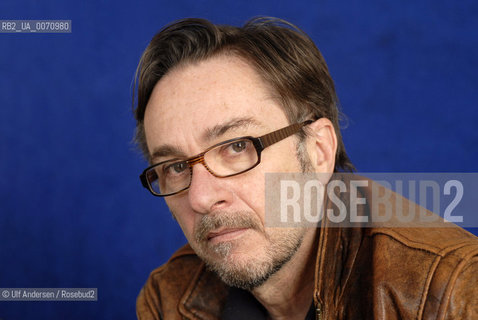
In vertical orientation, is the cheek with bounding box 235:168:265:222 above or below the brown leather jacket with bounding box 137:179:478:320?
above

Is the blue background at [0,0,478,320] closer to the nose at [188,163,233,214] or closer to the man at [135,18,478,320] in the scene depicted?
the man at [135,18,478,320]

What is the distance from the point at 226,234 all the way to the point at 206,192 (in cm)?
13

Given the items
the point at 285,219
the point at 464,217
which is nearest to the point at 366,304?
the point at 285,219

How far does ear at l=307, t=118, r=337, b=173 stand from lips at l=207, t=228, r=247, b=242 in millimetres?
356

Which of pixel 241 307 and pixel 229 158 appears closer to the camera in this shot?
pixel 229 158

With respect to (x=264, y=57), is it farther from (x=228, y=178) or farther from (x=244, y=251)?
(x=244, y=251)

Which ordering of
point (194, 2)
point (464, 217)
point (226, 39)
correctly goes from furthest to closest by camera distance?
point (194, 2)
point (464, 217)
point (226, 39)

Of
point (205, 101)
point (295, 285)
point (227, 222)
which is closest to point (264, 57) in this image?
point (205, 101)

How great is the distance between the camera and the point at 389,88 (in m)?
2.57

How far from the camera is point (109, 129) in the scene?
9.37 feet

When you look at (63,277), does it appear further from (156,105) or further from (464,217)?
(464,217)

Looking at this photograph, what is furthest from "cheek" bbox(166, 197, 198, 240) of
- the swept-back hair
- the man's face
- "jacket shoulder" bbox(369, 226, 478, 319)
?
"jacket shoulder" bbox(369, 226, 478, 319)

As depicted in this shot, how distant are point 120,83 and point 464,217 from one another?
1.80m

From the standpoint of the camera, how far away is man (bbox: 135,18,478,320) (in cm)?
140
